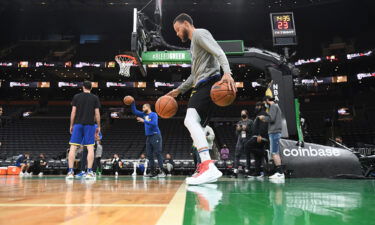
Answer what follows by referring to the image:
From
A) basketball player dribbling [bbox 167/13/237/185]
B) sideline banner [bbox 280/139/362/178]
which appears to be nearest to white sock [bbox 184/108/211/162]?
basketball player dribbling [bbox 167/13/237/185]

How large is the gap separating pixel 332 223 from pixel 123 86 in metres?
23.7

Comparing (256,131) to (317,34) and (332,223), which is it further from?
(317,34)

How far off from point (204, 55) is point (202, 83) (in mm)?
298

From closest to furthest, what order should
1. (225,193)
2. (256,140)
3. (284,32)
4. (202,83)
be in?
(225,193) < (202,83) < (256,140) < (284,32)

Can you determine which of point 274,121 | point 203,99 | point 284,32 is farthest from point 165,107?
point 284,32

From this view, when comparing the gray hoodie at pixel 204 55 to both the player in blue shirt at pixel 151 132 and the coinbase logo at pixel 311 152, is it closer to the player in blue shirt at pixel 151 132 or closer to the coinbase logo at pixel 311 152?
the player in blue shirt at pixel 151 132

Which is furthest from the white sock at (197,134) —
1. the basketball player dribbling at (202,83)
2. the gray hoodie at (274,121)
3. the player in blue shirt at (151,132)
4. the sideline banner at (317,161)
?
the sideline banner at (317,161)

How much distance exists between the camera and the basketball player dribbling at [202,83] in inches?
98.7

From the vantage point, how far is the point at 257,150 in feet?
16.9

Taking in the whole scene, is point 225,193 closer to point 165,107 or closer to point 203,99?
point 203,99

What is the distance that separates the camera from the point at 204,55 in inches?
110

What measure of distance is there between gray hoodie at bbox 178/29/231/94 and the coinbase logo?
2879 millimetres

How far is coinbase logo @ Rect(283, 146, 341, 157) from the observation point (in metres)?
4.88

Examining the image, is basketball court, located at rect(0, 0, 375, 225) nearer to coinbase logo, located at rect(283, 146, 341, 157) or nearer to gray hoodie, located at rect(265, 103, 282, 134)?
coinbase logo, located at rect(283, 146, 341, 157)
